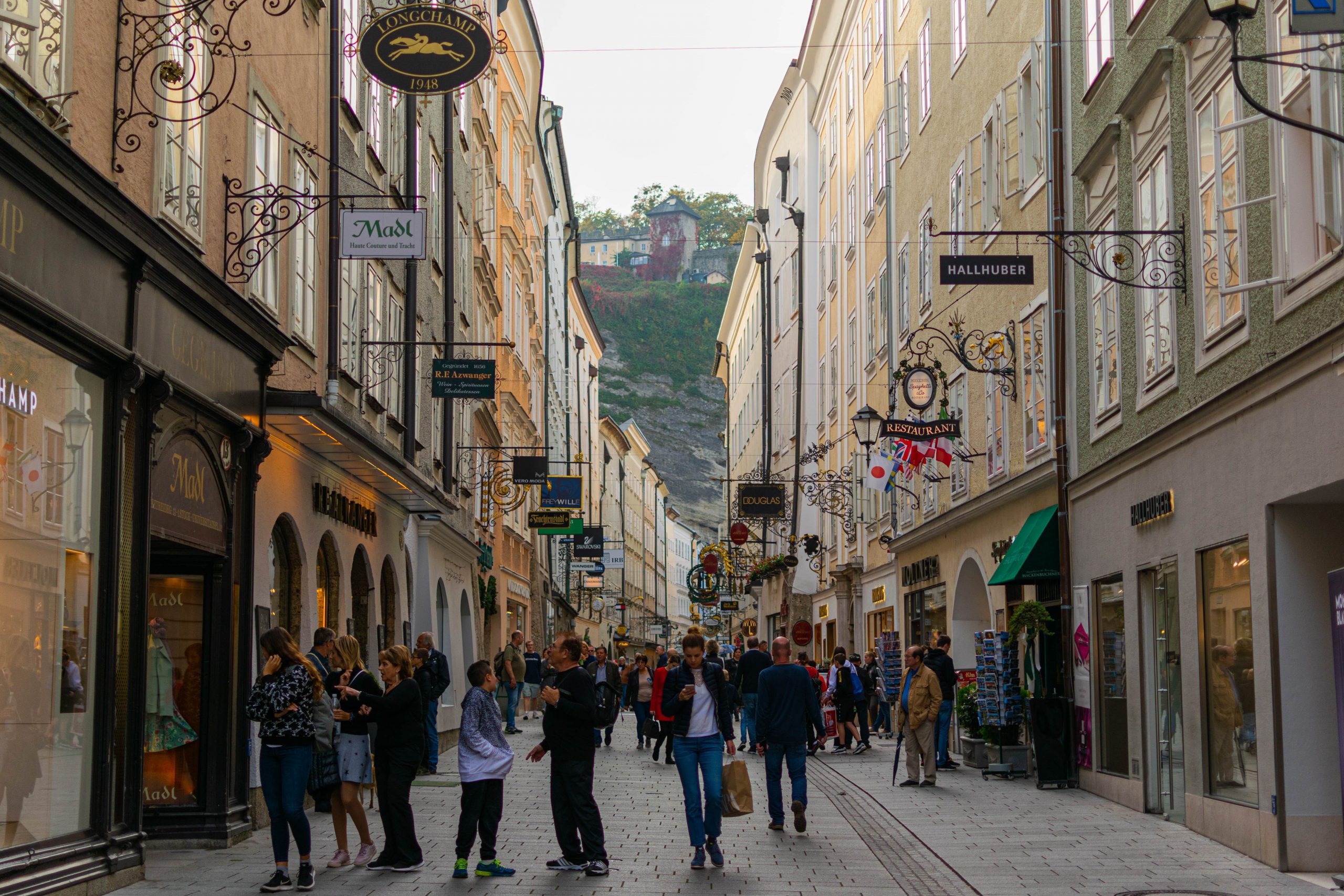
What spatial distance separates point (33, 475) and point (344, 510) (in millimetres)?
9716

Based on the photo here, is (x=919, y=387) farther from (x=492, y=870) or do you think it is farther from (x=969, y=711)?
(x=492, y=870)

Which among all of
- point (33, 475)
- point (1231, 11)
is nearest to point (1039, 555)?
point (1231, 11)

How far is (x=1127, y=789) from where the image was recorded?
632 inches

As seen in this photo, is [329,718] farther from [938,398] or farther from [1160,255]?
[938,398]

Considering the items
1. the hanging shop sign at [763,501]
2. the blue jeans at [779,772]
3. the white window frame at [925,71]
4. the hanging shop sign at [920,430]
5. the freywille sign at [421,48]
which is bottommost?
the blue jeans at [779,772]

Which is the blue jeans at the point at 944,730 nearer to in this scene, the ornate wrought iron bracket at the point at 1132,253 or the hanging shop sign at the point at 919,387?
the hanging shop sign at the point at 919,387

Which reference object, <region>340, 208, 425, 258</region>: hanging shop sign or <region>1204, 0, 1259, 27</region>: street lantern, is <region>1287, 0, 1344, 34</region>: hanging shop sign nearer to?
<region>1204, 0, 1259, 27</region>: street lantern

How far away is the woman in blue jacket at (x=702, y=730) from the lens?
1204 centimetres

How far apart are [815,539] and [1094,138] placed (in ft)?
79.1

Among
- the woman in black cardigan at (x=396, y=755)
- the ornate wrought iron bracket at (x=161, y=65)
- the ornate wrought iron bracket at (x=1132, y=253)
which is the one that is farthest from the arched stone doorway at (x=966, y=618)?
the ornate wrought iron bracket at (x=161, y=65)

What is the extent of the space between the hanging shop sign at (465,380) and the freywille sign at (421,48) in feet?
25.8

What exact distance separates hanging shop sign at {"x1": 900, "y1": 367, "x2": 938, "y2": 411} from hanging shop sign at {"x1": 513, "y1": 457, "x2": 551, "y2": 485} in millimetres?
11280

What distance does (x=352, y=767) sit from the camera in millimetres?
11805

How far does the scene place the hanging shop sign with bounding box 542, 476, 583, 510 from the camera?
35.0m
